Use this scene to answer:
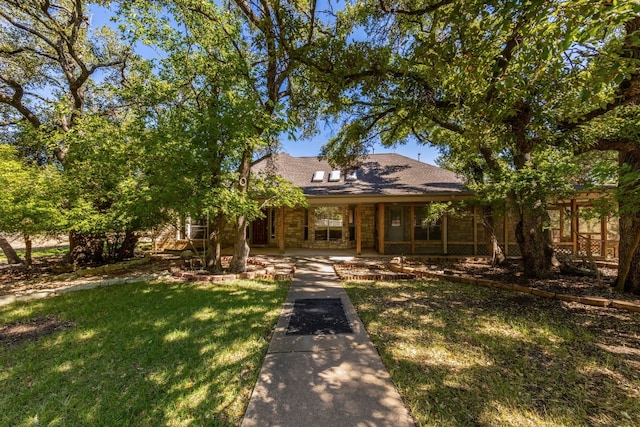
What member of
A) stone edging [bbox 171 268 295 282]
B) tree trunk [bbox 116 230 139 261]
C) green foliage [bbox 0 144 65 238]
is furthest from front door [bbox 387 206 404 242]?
green foliage [bbox 0 144 65 238]

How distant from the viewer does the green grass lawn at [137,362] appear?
8.05 feet

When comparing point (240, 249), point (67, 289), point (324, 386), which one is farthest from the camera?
point (240, 249)

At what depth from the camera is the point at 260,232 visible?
13859mm

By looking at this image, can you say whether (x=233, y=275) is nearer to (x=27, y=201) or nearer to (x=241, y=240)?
(x=241, y=240)

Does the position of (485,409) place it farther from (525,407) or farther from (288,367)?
(288,367)

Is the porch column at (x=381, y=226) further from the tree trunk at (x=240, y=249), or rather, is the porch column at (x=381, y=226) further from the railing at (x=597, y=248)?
the railing at (x=597, y=248)

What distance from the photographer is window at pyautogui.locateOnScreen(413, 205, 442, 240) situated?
39.5 ft

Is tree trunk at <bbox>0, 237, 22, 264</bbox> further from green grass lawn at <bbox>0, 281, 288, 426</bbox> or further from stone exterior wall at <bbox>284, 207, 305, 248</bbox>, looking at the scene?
stone exterior wall at <bbox>284, 207, 305, 248</bbox>

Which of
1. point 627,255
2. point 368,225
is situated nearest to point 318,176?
point 368,225

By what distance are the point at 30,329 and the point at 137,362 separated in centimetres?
275

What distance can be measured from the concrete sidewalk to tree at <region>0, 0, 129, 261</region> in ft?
28.7

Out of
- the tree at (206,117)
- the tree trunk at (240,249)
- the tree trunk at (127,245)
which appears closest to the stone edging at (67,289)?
the tree at (206,117)

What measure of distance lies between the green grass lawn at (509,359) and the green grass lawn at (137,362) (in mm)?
1901

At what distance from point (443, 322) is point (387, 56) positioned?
5.12m
